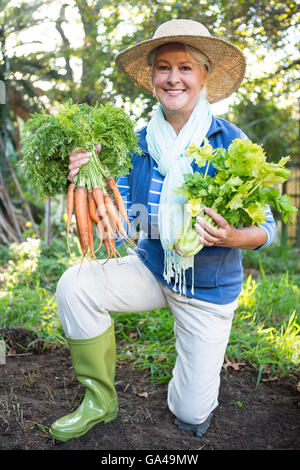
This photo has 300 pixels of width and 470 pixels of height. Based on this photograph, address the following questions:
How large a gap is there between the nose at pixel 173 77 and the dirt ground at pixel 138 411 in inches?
71.3

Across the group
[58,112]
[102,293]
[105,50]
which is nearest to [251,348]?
[102,293]

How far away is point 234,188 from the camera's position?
6.18 feet

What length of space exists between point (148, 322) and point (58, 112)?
6.22 ft

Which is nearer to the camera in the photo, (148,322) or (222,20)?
(148,322)

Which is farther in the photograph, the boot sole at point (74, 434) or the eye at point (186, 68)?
the eye at point (186, 68)

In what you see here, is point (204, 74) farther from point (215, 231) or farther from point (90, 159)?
point (215, 231)

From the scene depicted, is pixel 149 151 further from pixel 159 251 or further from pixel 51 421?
pixel 51 421

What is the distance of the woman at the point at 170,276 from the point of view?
219 cm

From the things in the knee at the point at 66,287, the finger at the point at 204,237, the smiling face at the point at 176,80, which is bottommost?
the knee at the point at 66,287

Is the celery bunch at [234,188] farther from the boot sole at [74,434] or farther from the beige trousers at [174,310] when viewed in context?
the boot sole at [74,434]

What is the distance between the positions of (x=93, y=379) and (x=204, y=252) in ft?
2.88

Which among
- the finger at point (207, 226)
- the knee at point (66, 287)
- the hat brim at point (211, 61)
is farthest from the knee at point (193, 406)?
the hat brim at point (211, 61)

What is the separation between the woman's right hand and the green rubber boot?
843 mm

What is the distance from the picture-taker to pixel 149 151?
2.46 meters
